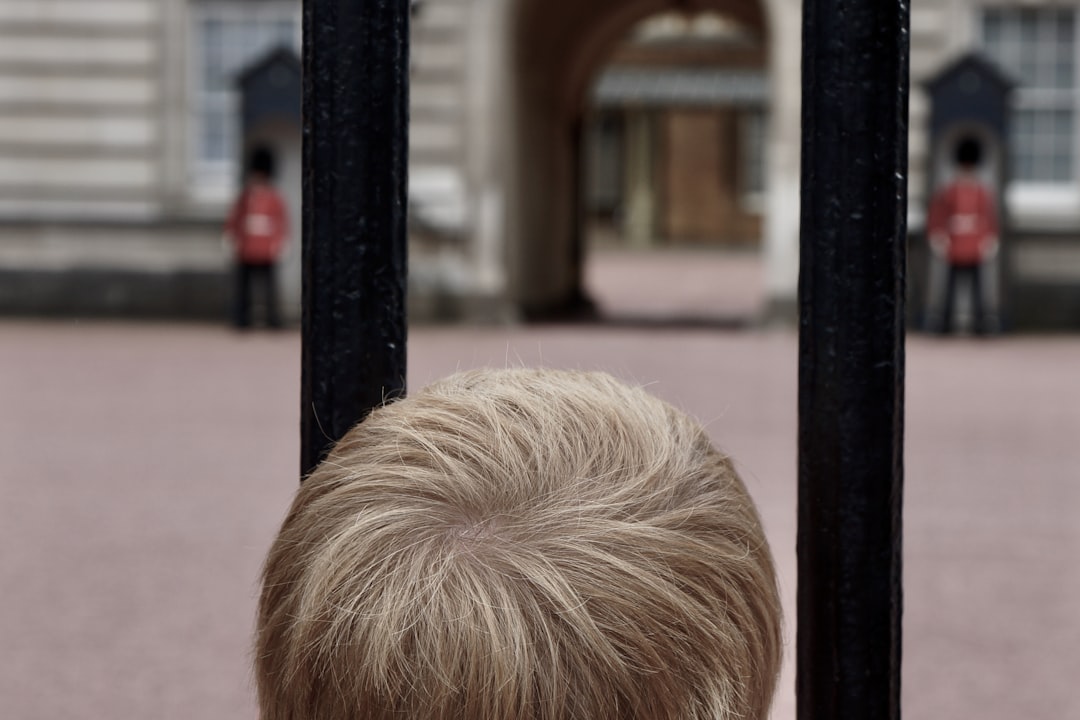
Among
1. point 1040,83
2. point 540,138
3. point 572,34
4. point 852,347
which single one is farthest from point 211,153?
point 852,347

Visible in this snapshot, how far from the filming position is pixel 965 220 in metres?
15.9

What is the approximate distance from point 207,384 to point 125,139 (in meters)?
7.28

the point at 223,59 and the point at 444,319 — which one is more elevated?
the point at 223,59

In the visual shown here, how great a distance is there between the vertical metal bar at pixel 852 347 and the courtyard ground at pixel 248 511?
0.78 feet

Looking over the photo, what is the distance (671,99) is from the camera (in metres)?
40.3

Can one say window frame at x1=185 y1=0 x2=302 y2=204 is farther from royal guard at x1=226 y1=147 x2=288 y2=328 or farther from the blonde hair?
the blonde hair

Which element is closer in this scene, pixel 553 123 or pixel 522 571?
pixel 522 571

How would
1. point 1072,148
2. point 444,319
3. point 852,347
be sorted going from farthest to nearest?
point 1072,148
point 444,319
point 852,347

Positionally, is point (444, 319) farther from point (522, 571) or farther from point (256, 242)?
point (522, 571)

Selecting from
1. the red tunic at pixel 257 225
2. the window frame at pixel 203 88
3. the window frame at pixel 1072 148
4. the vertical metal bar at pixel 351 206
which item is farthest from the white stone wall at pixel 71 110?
the vertical metal bar at pixel 351 206

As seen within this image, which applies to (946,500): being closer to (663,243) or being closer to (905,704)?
(905,704)

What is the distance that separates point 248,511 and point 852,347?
219 inches

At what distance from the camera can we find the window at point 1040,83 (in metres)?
17.5

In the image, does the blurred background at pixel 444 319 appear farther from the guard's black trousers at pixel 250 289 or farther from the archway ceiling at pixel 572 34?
the guard's black trousers at pixel 250 289
